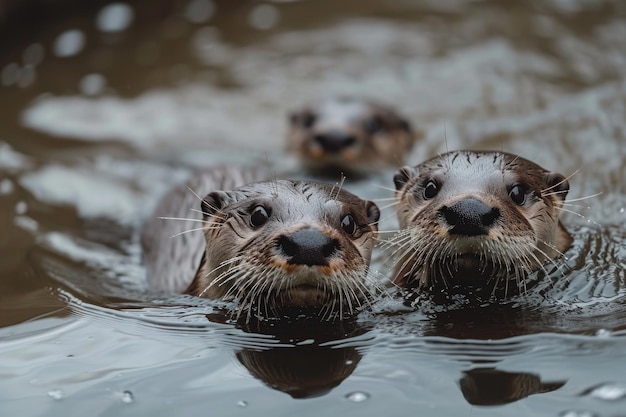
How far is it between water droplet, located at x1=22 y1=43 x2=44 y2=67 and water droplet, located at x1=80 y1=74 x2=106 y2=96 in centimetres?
44

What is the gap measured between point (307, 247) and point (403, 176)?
99 cm

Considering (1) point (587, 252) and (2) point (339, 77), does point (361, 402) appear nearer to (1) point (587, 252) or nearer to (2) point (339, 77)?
(1) point (587, 252)

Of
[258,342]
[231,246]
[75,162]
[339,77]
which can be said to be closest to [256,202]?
[231,246]

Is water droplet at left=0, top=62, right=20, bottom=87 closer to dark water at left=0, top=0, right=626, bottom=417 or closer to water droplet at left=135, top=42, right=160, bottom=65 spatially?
dark water at left=0, top=0, right=626, bottom=417

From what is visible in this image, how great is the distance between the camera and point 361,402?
119 inches

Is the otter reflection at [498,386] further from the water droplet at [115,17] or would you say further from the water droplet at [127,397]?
the water droplet at [115,17]

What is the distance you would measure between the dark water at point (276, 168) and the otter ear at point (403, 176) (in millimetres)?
476

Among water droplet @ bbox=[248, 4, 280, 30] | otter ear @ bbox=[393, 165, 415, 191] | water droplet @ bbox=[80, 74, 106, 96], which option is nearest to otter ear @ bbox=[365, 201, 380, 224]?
otter ear @ bbox=[393, 165, 415, 191]

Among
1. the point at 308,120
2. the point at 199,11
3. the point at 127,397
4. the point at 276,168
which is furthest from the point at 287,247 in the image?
the point at 199,11

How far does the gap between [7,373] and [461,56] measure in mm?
5388

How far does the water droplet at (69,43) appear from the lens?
26.6 ft

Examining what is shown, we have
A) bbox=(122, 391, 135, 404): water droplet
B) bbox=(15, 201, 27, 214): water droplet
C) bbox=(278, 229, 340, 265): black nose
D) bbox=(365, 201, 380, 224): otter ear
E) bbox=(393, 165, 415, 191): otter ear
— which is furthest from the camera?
bbox=(15, 201, 27, 214): water droplet

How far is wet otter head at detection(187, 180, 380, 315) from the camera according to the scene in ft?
10.9

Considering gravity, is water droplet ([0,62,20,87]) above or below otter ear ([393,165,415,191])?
above
